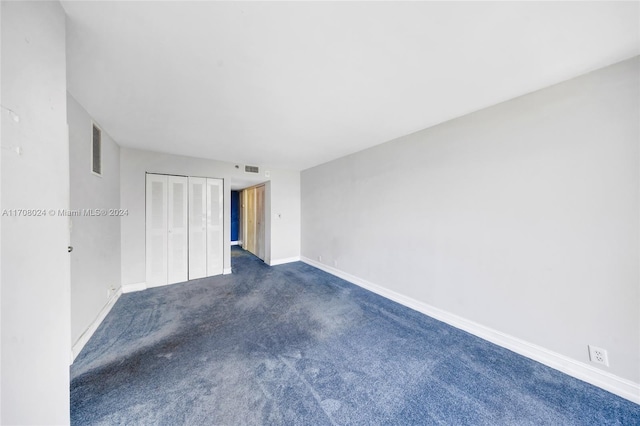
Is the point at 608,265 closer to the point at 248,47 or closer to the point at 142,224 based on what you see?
the point at 248,47

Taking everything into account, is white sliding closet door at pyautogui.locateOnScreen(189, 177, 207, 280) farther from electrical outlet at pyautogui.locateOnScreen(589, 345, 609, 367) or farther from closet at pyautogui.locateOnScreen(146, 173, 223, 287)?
electrical outlet at pyautogui.locateOnScreen(589, 345, 609, 367)

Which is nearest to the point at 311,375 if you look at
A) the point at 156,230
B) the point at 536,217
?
the point at 536,217

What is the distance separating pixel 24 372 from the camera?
32.4 inches

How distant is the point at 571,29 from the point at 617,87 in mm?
780

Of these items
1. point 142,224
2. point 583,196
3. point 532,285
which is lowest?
point 532,285

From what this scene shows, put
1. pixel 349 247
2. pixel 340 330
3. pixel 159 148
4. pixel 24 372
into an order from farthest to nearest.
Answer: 1. pixel 349 247
2. pixel 159 148
3. pixel 340 330
4. pixel 24 372

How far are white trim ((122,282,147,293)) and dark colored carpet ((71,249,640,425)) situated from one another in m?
0.74

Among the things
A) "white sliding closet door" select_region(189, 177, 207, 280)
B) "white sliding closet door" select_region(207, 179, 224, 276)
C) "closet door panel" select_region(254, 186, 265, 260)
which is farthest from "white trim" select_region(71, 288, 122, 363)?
"closet door panel" select_region(254, 186, 265, 260)

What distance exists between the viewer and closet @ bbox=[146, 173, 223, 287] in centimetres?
366

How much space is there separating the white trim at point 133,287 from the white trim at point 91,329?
283 mm

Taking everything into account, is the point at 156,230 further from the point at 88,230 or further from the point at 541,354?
the point at 541,354

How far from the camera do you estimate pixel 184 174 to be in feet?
12.8

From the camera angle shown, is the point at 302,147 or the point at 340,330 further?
the point at 302,147


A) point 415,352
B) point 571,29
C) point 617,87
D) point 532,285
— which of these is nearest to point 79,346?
point 415,352
